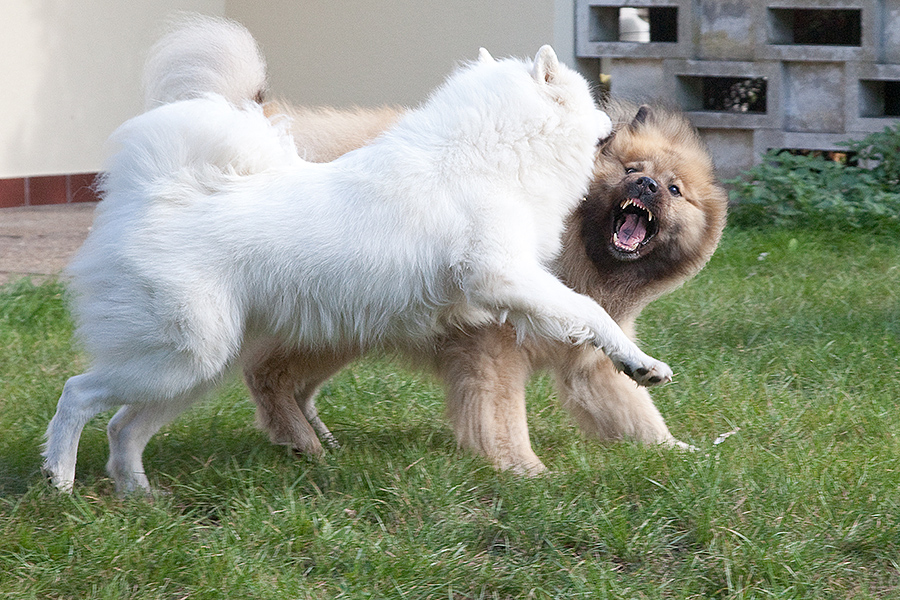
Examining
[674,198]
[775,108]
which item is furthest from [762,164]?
[674,198]

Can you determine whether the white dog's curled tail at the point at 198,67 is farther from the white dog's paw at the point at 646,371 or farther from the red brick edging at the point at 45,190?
the red brick edging at the point at 45,190

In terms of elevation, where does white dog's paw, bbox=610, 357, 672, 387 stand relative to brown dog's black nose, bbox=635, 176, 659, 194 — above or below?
below

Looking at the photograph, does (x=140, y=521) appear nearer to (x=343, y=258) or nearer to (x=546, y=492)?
(x=343, y=258)

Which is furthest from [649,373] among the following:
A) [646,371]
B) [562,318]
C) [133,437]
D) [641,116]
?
[133,437]

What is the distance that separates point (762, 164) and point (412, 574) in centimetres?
516

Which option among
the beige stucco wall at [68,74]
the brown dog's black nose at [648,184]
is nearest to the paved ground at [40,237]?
the beige stucco wall at [68,74]

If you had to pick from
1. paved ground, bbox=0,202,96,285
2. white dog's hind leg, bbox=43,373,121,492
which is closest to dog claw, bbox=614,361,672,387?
white dog's hind leg, bbox=43,373,121,492

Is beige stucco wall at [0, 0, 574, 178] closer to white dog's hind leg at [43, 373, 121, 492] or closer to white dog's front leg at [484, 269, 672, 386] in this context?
white dog's front leg at [484, 269, 672, 386]

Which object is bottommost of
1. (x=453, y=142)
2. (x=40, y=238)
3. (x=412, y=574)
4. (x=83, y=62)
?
(x=412, y=574)

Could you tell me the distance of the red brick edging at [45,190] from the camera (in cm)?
740

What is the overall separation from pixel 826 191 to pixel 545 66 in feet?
14.5

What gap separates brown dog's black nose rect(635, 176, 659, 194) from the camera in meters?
3.27

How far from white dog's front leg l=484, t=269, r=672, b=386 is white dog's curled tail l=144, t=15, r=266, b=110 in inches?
43.3

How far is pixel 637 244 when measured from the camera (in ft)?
10.9
